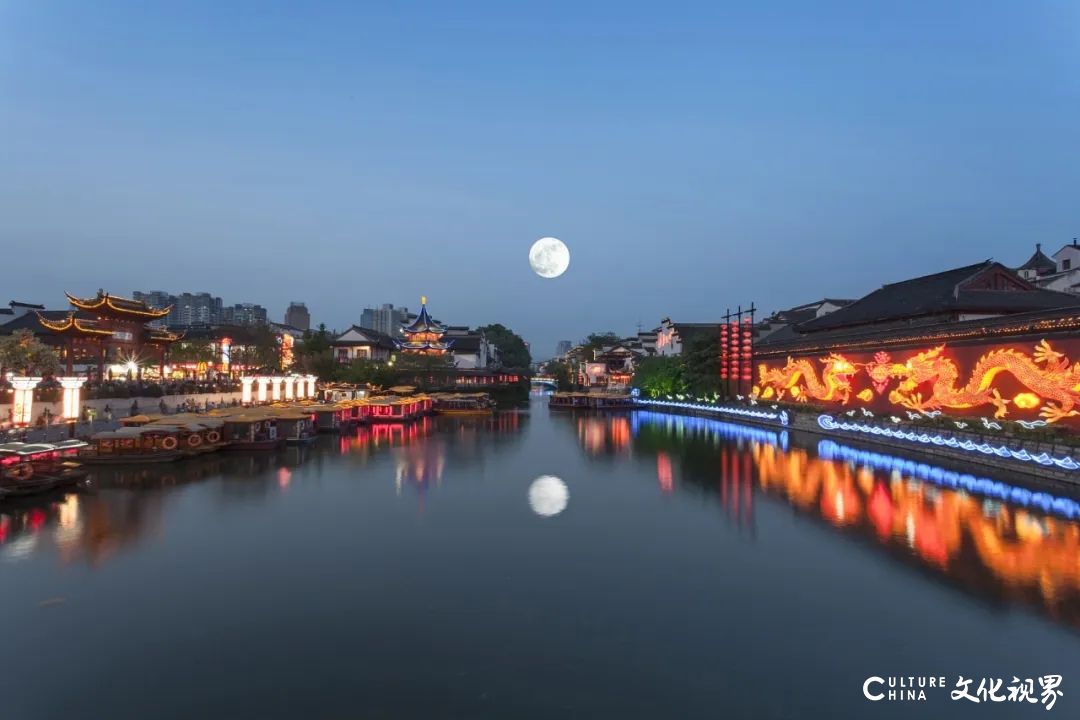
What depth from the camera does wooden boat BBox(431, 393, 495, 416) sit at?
50.7 metres

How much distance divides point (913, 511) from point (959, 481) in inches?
166

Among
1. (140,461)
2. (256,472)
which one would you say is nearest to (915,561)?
(256,472)

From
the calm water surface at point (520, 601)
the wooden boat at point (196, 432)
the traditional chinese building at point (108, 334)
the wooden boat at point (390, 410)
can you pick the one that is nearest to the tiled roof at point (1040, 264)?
the calm water surface at point (520, 601)

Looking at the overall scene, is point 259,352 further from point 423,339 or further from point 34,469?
point 34,469

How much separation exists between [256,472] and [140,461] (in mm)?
3770

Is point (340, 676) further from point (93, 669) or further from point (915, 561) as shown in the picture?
point (915, 561)

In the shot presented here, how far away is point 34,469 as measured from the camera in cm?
1455

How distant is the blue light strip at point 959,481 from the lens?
13766 millimetres

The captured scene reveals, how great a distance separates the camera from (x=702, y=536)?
12742mm

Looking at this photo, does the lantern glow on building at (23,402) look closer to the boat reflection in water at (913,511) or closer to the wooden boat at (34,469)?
the wooden boat at (34,469)

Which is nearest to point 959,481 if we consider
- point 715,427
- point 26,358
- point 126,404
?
point 715,427

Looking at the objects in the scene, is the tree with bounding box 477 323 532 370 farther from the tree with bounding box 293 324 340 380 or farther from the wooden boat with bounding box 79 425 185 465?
the wooden boat with bounding box 79 425 185 465

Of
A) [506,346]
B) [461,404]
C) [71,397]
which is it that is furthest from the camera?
[506,346]

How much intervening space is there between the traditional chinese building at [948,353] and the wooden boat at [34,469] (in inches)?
1045
